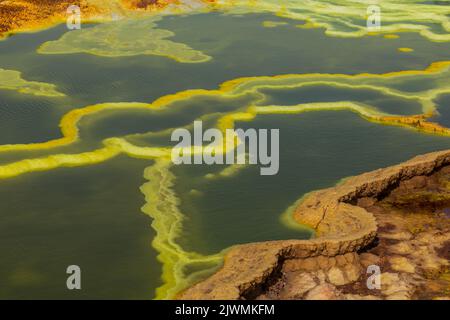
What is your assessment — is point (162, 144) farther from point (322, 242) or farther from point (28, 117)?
point (322, 242)

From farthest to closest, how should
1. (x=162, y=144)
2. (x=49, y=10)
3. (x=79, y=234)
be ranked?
(x=49, y=10) → (x=162, y=144) → (x=79, y=234)

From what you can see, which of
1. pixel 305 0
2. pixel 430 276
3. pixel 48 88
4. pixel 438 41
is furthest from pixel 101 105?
pixel 305 0

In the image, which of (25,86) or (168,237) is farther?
(25,86)

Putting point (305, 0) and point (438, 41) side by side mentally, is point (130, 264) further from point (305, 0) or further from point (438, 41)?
point (305, 0)

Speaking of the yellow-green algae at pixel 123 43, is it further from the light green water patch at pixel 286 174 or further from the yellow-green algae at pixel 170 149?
the light green water patch at pixel 286 174

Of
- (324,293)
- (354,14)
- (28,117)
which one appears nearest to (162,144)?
(28,117)

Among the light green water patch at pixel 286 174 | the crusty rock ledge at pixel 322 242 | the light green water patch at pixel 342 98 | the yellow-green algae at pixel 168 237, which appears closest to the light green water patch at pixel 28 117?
the yellow-green algae at pixel 168 237
